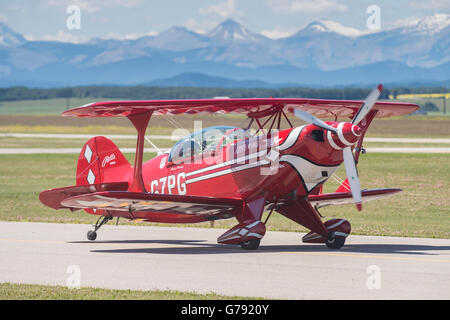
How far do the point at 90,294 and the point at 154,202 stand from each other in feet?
12.0

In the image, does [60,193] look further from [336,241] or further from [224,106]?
[336,241]

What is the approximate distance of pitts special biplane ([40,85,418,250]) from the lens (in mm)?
12781

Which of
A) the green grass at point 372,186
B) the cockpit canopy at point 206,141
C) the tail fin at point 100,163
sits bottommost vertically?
the green grass at point 372,186

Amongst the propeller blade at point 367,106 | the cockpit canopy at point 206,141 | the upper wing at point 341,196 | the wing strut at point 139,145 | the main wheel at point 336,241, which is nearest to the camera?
the propeller blade at point 367,106

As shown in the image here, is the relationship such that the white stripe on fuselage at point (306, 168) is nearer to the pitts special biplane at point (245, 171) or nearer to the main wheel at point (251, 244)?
the pitts special biplane at point (245, 171)

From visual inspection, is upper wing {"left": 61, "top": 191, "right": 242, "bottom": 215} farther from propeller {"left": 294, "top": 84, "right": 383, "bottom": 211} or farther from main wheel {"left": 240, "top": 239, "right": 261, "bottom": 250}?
propeller {"left": 294, "top": 84, "right": 383, "bottom": 211}

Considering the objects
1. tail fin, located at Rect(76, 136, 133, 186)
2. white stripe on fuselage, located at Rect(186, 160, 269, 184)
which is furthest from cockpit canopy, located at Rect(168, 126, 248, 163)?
tail fin, located at Rect(76, 136, 133, 186)

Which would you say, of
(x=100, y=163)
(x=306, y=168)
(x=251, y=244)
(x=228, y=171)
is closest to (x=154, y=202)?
(x=228, y=171)

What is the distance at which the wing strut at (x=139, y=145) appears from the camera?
14516mm

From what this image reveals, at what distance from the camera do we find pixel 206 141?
14242 millimetres

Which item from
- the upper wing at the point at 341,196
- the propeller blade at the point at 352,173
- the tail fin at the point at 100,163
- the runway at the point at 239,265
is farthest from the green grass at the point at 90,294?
the tail fin at the point at 100,163

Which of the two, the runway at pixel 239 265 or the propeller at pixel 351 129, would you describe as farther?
the propeller at pixel 351 129

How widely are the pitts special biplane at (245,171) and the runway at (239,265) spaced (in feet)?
1.92

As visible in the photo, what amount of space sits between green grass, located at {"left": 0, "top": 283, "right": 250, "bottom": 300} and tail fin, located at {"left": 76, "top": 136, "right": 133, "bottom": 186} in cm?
618
